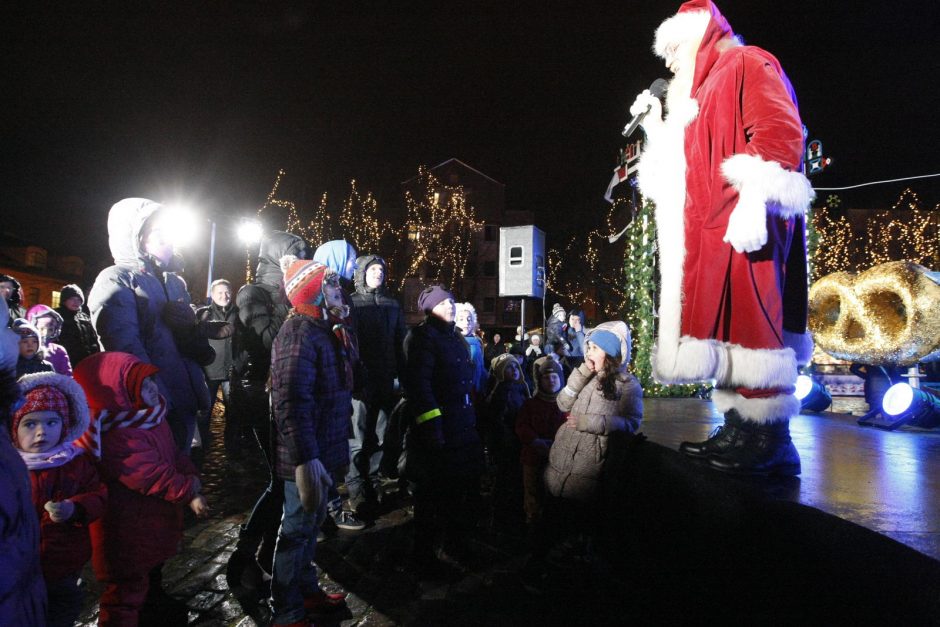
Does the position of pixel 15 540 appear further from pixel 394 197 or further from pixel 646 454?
pixel 394 197

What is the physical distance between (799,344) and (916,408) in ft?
9.96

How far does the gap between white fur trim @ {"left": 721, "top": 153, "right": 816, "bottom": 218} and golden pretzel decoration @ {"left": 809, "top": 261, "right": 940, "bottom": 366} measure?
413 centimetres

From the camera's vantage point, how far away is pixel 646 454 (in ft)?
10.6

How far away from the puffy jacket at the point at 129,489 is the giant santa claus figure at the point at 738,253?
258 centimetres

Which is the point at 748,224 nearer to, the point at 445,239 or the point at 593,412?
the point at 593,412

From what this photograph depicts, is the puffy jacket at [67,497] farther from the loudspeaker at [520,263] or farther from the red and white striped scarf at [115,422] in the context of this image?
the loudspeaker at [520,263]

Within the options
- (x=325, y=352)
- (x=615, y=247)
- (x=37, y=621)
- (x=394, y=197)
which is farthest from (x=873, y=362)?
(x=394, y=197)

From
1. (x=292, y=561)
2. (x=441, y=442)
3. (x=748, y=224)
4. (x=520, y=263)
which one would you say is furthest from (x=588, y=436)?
(x=520, y=263)

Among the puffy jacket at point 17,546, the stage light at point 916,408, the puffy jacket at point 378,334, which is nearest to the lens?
the puffy jacket at point 17,546

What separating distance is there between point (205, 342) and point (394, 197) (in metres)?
42.9

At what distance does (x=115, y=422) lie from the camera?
7.80ft

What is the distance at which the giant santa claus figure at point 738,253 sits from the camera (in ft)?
7.89

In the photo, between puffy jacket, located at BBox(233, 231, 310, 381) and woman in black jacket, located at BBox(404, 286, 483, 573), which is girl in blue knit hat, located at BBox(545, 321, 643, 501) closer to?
woman in black jacket, located at BBox(404, 286, 483, 573)

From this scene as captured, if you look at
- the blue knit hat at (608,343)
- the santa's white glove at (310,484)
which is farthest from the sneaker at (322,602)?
the blue knit hat at (608,343)
